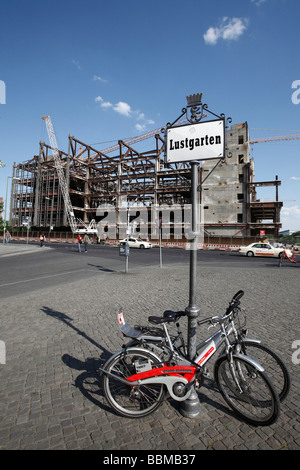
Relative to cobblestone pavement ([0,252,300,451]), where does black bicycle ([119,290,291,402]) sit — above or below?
above

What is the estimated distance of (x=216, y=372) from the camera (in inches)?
108

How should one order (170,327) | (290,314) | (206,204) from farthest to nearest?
(206,204), (290,314), (170,327)

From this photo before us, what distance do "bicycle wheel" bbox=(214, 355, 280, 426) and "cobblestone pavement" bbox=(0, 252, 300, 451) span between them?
0.34ft

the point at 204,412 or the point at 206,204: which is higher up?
the point at 206,204

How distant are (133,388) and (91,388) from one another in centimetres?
69

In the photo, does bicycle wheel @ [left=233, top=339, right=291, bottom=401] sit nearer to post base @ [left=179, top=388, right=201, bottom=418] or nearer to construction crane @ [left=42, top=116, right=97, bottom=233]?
post base @ [left=179, top=388, right=201, bottom=418]

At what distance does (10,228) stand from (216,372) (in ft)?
254

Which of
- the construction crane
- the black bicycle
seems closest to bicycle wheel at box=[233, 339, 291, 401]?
the black bicycle

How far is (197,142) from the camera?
2.72 metres

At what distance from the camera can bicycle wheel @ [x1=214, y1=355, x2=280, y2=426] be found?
237 centimetres

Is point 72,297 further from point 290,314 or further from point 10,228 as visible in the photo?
point 10,228
